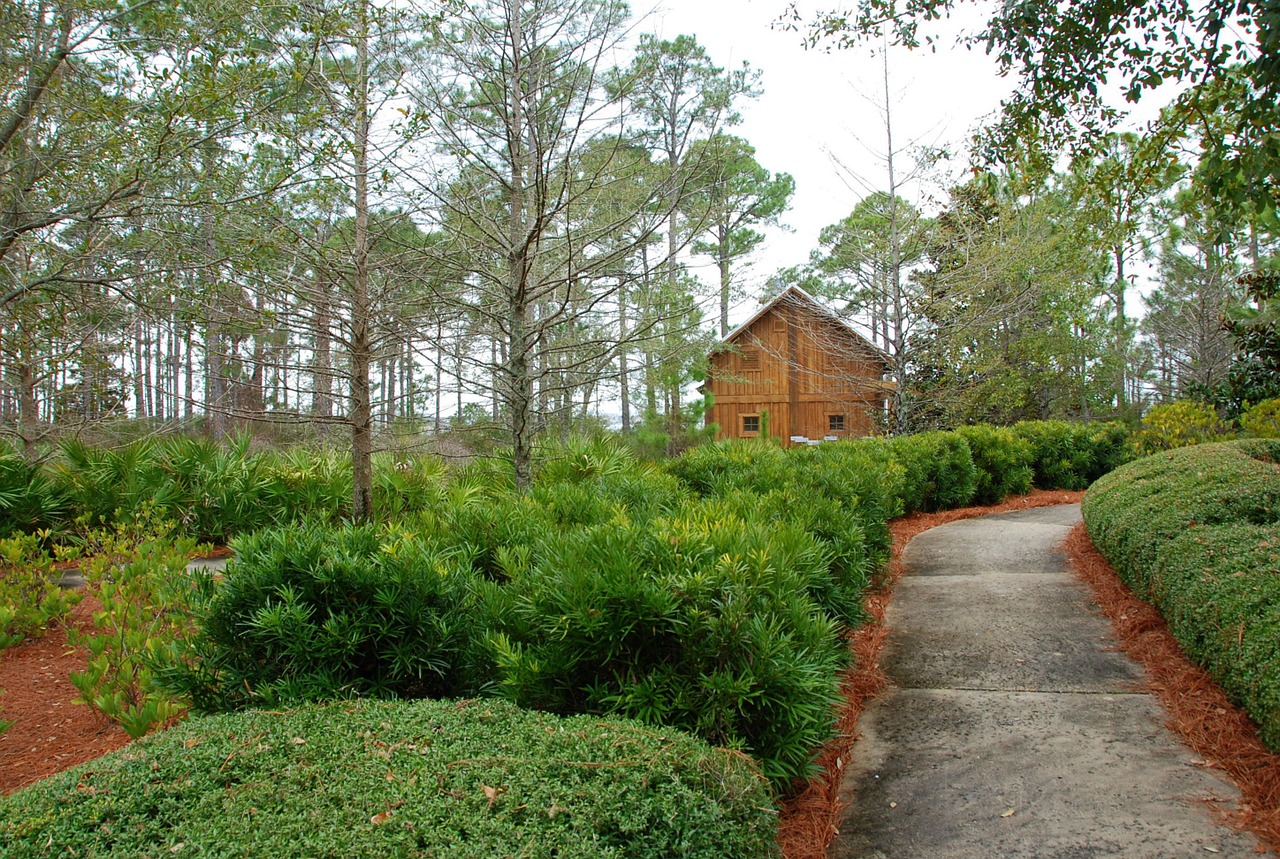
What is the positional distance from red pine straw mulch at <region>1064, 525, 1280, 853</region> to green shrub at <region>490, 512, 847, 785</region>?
1645 mm

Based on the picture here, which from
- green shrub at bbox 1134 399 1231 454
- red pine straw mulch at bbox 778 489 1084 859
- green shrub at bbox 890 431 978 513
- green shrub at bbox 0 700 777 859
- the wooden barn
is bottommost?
red pine straw mulch at bbox 778 489 1084 859

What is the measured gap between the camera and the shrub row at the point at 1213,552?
10.9ft

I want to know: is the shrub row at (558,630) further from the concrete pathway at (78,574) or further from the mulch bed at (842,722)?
the concrete pathway at (78,574)

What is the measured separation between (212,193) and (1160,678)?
7.05m

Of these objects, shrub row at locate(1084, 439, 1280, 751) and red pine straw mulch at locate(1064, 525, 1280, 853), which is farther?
shrub row at locate(1084, 439, 1280, 751)

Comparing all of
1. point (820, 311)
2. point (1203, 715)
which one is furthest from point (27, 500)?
point (820, 311)

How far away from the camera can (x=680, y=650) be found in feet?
8.80

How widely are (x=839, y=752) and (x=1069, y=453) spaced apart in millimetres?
11901

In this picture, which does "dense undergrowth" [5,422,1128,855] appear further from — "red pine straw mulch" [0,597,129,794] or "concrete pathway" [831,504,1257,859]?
"concrete pathway" [831,504,1257,859]

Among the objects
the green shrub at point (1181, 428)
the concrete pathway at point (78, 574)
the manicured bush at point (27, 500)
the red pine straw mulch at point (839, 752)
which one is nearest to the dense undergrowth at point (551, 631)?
the red pine straw mulch at point (839, 752)

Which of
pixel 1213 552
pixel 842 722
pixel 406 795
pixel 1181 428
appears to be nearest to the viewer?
pixel 406 795

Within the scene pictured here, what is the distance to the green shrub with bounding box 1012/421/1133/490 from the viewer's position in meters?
13.0

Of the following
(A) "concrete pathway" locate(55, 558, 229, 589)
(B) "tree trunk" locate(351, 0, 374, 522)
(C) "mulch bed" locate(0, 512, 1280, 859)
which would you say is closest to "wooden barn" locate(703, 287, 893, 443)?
(B) "tree trunk" locate(351, 0, 374, 522)

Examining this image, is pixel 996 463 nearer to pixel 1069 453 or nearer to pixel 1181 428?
pixel 1181 428
